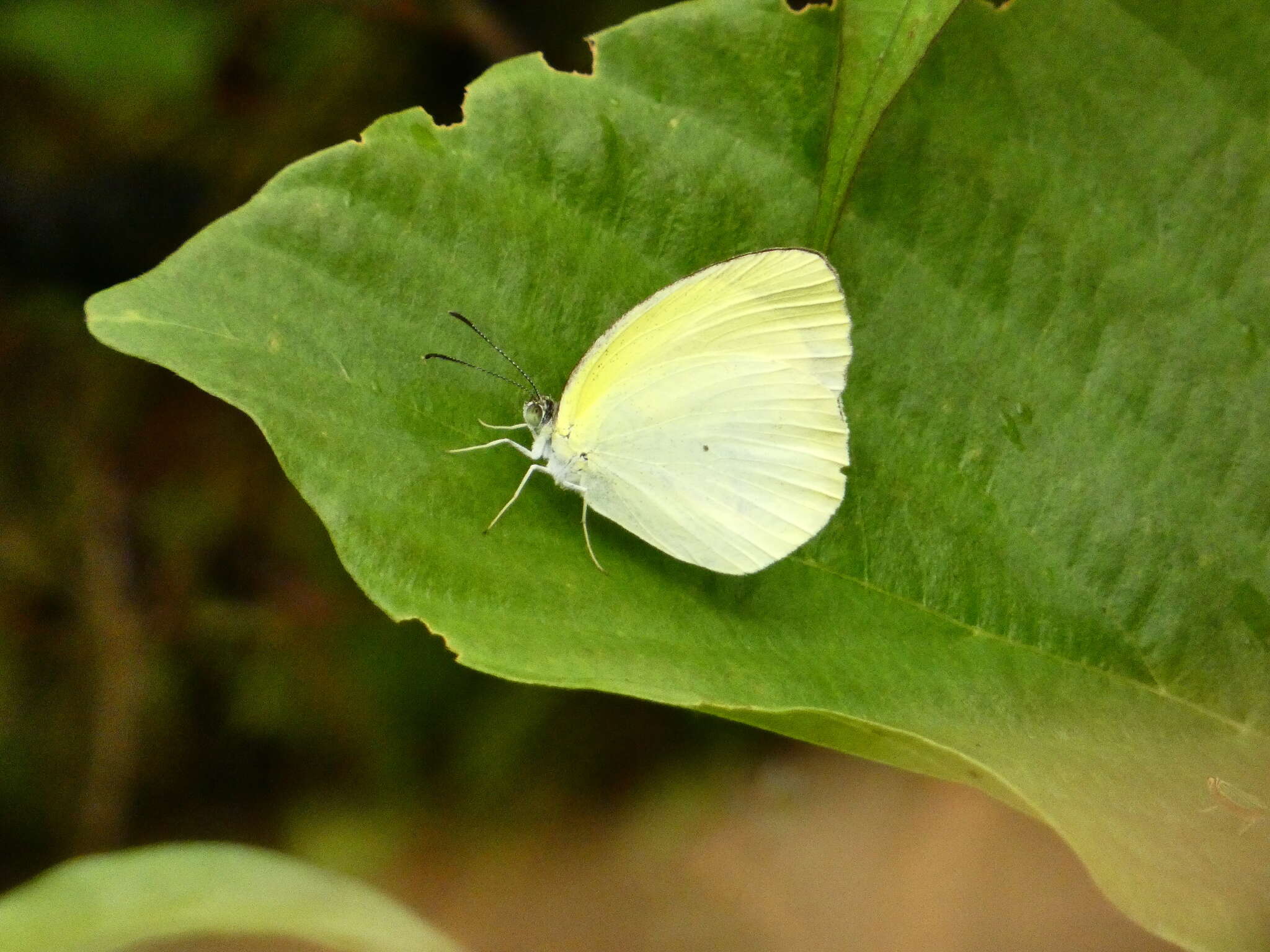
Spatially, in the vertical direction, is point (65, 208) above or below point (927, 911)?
above

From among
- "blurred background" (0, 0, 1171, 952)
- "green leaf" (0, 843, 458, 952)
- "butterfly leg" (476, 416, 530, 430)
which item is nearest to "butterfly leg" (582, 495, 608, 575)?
"butterfly leg" (476, 416, 530, 430)

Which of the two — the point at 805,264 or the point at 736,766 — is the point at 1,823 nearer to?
the point at 736,766

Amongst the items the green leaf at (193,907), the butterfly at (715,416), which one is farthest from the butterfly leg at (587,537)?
the green leaf at (193,907)

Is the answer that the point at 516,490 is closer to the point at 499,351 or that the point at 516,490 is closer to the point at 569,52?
the point at 499,351

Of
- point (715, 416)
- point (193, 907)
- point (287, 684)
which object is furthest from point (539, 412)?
point (287, 684)

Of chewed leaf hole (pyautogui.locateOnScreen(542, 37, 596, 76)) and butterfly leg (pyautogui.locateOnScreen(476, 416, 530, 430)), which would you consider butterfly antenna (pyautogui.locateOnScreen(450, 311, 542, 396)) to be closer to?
butterfly leg (pyautogui.locateOnScreen(476, 416, 530, 430))

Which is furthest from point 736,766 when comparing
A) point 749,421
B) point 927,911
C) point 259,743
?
point 749,421
